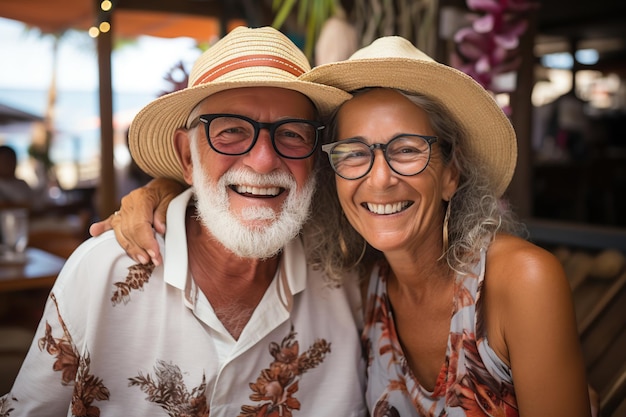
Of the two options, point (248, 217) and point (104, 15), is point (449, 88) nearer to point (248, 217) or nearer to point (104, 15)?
point (248, 217)

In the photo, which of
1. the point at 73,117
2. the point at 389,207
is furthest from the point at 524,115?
the point at 73,117

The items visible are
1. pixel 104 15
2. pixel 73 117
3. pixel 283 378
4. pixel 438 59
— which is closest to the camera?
pixel 283 378

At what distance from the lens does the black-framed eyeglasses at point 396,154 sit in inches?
67.0

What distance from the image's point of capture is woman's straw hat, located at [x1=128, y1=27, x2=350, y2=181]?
1.76 meters

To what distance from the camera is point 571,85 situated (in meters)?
10.1

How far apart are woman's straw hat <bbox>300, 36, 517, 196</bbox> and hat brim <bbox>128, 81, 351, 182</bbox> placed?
0.05 meters

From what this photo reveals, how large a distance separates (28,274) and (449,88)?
2.62 meters

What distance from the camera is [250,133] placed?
183cm

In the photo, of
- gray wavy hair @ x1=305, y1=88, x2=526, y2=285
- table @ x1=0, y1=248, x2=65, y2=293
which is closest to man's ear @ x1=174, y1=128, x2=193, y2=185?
gray wavy hair @ x1=305, y1=88, x2=526, y2=285

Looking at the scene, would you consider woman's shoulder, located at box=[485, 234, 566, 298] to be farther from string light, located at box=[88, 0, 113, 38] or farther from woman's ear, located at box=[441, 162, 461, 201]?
string light, located at box=[88, 0, 113, 38]

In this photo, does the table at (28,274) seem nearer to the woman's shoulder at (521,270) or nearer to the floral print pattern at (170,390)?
the floral print pattern at (170,390)

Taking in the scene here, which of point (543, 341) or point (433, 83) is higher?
point (433, 83)

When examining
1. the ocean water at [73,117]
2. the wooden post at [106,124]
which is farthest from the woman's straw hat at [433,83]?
the ocean water at [73,117]

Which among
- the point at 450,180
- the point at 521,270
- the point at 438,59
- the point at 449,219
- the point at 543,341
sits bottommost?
the point at 543,341
